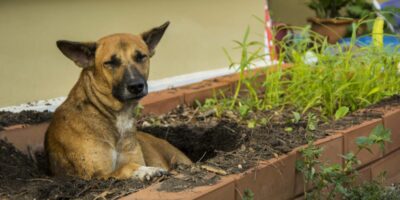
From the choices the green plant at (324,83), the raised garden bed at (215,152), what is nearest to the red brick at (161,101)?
the raised garden bed at (215,152)

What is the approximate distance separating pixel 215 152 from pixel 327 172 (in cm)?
Answer: 105

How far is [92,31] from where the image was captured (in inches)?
225

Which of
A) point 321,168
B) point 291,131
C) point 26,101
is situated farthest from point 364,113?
point 26,101

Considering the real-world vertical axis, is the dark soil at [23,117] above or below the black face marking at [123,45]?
below

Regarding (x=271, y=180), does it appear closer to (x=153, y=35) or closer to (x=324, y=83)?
(x=153, y=35)

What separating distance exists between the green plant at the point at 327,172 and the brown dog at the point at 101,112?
36.4 inches

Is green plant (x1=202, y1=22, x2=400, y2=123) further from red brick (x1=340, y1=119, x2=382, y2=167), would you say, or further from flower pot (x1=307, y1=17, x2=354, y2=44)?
flower pot (x1=307, y1=17, x2=354, y2=44)

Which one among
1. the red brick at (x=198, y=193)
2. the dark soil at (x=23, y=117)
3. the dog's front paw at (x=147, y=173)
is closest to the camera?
the red brick at (x=198, y=193)

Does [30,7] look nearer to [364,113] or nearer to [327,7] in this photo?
[364,113]

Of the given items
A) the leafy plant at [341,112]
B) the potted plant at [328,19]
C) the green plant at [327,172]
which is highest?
the potted plant at [328,19]

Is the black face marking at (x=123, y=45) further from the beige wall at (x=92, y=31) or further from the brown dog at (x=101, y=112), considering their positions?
the beige wall at (x=92, y=31)

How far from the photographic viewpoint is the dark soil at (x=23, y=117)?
4.68 m

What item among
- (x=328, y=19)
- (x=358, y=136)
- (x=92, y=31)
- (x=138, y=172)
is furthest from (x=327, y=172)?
(x=328, y=19)

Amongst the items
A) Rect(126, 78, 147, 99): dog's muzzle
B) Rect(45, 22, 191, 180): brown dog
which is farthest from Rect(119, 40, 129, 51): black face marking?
Rect(126, 78, 147, 99): dog's muzzle
